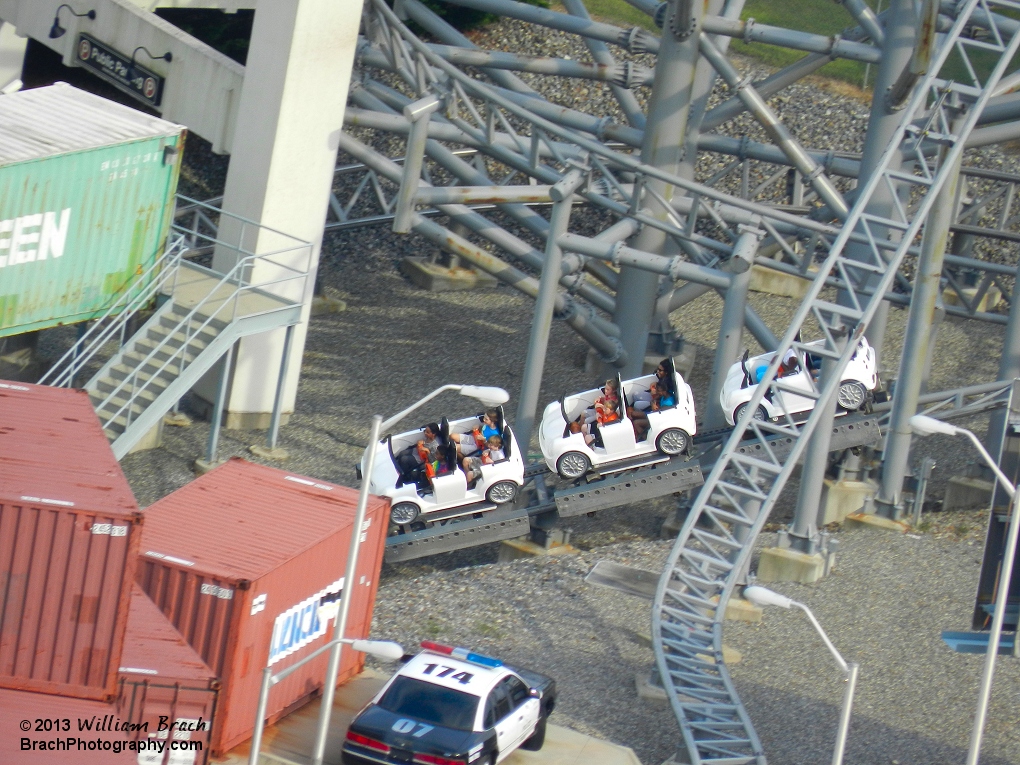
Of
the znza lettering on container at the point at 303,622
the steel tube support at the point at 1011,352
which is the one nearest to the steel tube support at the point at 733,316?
the steel tube support at the point at 1011,352

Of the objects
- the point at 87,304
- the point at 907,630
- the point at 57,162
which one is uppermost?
the point at 57,162

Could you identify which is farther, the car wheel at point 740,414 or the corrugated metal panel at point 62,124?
the car wheel at point 740,414

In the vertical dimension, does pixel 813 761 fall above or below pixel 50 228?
below

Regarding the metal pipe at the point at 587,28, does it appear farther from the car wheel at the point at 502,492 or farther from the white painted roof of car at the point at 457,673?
the white painted roof of car at the point at 457,673

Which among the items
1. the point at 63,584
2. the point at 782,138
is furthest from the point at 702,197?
the point at 63,584

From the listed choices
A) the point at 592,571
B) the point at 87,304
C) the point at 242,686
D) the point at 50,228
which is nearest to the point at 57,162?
the point at 50,228

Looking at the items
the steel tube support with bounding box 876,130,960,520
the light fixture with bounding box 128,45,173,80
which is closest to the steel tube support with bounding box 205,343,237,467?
the light fixture with bounding box 128,45,173,80

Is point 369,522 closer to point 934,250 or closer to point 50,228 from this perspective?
point 50,228
